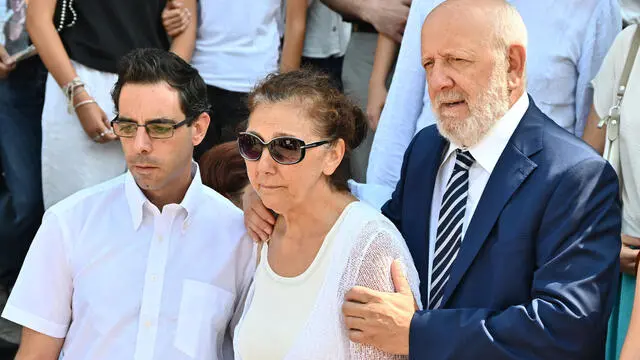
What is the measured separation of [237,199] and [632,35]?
1.65 m

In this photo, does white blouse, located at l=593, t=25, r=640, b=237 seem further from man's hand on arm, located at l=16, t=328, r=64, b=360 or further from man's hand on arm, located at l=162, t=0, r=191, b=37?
man's hand on arm, located at l=162, t=0, r=191, b=37

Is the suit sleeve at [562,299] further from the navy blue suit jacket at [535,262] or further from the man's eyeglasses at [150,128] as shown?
the man's eyeglasses at [150,128]

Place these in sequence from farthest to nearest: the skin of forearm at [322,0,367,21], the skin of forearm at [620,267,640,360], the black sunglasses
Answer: the skin of forearm at [322,0,367,21]
the black sunglasses
the skin of forearm at [620,267,640,360]

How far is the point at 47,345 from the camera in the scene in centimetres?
362

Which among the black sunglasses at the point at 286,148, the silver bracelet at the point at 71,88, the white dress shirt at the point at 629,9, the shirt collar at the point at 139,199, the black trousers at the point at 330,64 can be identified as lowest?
the silver bracelet at the point at 71,88

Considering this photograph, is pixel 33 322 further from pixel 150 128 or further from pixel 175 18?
pixel 175 18

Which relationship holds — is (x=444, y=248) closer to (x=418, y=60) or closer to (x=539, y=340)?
(x=539, y=340)

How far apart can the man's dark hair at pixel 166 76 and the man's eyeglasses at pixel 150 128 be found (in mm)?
101

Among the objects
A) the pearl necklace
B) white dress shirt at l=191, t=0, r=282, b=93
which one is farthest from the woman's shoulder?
the pearl necklace

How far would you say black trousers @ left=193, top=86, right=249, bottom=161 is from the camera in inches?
201

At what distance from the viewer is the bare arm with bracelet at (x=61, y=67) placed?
4750 millimetres

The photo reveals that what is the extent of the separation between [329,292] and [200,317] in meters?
0.65

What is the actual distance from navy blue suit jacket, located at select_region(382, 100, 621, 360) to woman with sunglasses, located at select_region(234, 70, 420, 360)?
0.63 feet

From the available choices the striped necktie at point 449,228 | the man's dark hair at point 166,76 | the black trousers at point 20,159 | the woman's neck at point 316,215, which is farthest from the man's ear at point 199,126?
the black trousers at point 20,159
